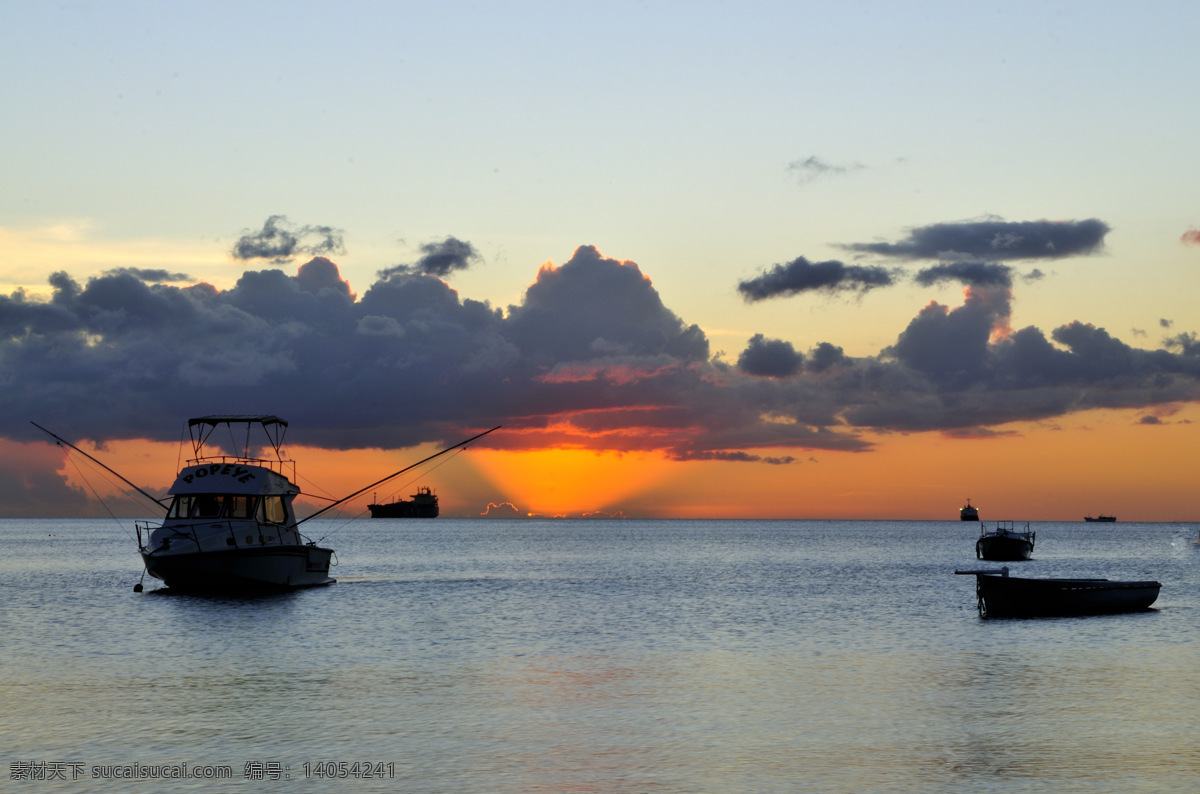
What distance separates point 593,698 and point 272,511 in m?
35.3

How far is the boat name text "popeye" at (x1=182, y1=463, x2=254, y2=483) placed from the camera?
5781cm

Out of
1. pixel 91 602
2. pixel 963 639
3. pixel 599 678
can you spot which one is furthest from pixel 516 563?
pixel 599 678

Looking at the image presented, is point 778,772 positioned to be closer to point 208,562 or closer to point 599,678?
point 599,678

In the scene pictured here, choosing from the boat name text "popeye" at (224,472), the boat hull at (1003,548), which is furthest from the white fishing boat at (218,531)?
the boat hull at (1003,548)

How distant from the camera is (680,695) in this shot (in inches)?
1201

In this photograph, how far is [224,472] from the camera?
190ft

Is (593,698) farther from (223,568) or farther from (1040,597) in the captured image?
(223,568)

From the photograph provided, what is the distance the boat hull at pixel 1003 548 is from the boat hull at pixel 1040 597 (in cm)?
8216

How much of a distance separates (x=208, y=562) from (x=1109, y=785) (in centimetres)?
4635

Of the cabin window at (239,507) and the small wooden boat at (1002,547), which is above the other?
the cabin window at (239,507)

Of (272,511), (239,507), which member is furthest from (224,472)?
(272,511)

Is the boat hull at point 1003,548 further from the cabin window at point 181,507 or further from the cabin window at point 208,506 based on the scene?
the cabin window at point 181,507

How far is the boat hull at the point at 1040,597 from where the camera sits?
53.5 meters

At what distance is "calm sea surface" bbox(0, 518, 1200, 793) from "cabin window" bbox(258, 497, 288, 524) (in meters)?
4.49
